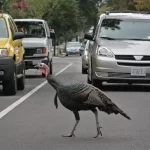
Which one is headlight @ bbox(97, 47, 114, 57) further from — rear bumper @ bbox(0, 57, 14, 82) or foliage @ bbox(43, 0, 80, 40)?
foliage @ bbox(43, 0, 80, 40)

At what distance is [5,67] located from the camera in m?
14.4

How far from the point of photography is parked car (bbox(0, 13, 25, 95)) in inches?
568

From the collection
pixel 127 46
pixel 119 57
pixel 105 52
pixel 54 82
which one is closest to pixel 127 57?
pixel 119 57

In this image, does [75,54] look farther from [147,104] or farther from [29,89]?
[147,104]

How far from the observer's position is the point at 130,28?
1678cm

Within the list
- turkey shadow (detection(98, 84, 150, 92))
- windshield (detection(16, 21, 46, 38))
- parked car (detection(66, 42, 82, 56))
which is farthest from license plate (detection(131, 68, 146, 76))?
parked car (detection(66, 42, 82, 56))

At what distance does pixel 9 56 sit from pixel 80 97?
6.50 m

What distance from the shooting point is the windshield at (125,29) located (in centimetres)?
1642

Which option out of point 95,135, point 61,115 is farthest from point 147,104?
point 95,135

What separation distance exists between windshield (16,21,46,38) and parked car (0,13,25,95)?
277 inches

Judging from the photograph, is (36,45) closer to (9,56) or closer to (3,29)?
(3,29)

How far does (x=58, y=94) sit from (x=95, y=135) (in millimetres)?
1036

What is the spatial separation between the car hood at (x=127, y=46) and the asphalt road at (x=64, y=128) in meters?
1.63

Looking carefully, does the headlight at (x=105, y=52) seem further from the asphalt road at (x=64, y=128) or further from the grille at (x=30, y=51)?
the grille at (x=30, y=51)
